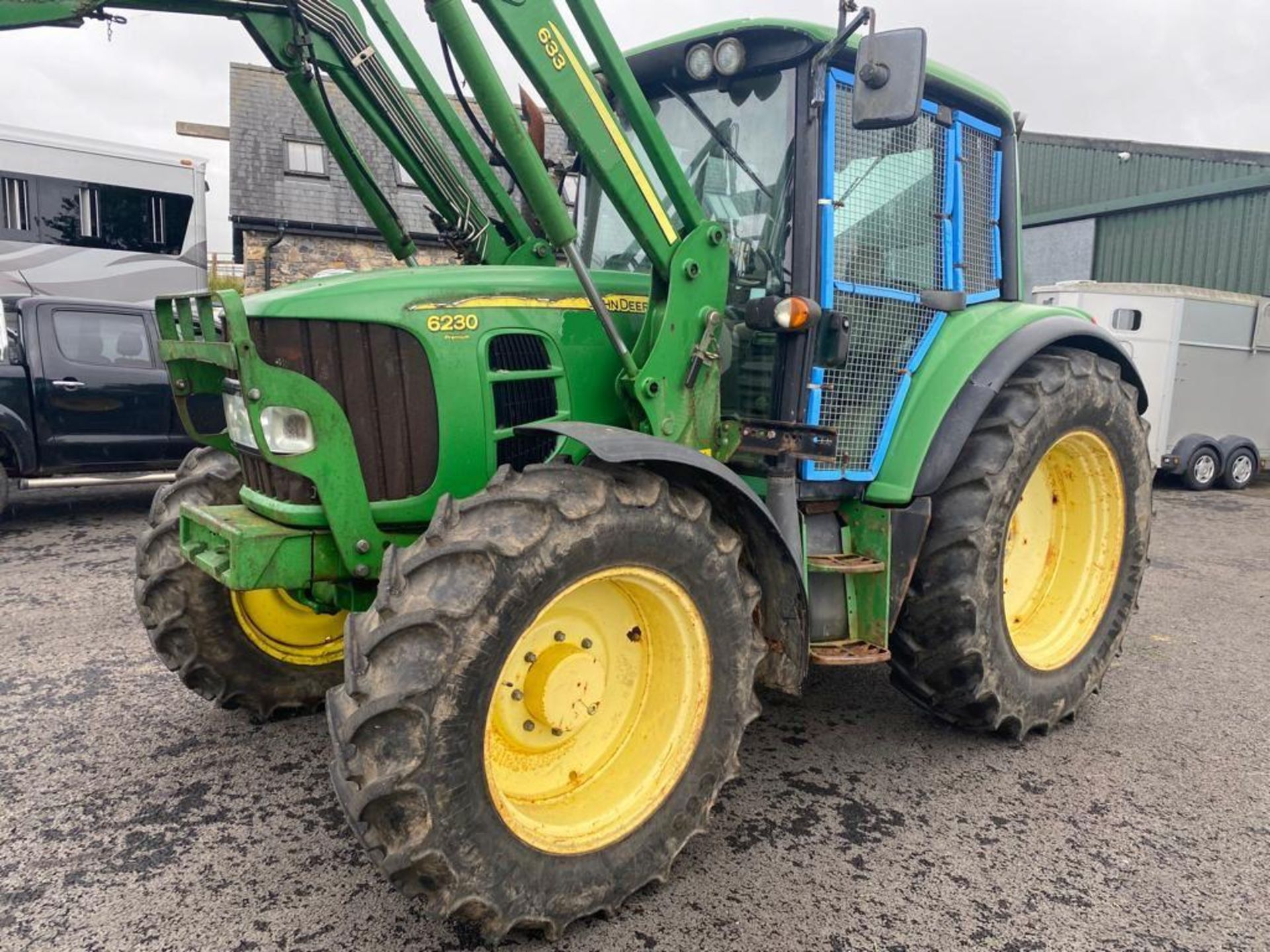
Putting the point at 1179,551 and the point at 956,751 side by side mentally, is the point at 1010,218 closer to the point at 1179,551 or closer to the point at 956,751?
the point at 956,751

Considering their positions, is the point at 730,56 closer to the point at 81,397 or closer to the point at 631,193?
the point at 631,193

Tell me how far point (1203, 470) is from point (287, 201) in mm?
16530

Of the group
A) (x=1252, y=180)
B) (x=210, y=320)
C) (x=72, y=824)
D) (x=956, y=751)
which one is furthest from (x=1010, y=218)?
(x=1252, y=180)

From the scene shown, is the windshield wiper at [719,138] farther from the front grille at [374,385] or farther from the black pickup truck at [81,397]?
the black pickup truck at [81,397]

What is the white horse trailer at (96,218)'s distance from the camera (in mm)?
11656

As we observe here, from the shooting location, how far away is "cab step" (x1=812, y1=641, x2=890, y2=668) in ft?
9.87

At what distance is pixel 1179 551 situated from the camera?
742 centimetres

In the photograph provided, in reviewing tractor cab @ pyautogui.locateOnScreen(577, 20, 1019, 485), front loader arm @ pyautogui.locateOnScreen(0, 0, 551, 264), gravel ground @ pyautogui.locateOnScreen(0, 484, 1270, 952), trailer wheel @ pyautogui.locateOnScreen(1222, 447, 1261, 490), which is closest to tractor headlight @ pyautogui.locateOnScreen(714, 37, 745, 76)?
tractor cab @ pyautogui.locateOnScreen(577, 20, 1019, 485)

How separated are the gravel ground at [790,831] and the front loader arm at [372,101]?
1977 millimetres

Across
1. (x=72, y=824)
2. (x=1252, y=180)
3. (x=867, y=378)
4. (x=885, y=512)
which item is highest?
(x=1252, y=180)

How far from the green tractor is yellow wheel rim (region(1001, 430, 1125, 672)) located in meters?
0.02

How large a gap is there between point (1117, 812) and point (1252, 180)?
1491 centimetres

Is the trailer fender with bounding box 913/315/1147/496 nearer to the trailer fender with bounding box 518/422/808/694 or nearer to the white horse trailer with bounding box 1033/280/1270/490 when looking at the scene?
the trailer fender with bounding box 518/422/808/694

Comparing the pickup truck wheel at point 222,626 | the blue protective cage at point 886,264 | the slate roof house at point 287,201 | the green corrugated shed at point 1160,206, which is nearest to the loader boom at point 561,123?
the blue protective cage at point 886,264
